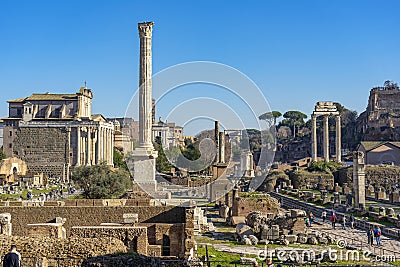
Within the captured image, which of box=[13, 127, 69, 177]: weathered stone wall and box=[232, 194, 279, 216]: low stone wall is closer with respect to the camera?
box=[232, 194, 279, 216]: low stone wall

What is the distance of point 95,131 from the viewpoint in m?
69.1

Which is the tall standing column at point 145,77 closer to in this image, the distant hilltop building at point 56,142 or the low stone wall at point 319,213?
the low stone wall at point 319,213

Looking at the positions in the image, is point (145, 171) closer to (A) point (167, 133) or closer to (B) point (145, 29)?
(B) point (145, 29)

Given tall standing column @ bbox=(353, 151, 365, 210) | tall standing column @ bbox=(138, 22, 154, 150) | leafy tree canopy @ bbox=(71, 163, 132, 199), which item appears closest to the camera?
tall standing column @ bbox=(353, 151, 365, 210)

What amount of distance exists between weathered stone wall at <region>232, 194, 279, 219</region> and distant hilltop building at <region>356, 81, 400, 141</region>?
62.2m

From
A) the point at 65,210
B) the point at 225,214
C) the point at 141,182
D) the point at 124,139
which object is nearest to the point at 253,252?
the point at 65,210

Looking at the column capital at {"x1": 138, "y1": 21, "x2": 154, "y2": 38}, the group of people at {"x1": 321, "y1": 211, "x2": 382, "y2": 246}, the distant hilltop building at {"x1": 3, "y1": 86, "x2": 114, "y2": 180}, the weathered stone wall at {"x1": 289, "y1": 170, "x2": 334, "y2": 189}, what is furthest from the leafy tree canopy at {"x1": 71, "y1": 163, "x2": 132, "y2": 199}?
the distant hilltop building at {"x1": 3, "y1": 86, "x2": 114, "y2": 180}

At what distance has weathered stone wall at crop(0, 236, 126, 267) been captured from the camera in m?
10.8

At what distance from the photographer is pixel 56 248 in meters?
11.0

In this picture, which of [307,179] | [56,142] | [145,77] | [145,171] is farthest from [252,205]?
[56,142]

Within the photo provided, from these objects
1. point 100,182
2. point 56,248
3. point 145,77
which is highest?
point 145,77

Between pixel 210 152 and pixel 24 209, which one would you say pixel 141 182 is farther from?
pixel 210 152

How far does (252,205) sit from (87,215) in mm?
9674

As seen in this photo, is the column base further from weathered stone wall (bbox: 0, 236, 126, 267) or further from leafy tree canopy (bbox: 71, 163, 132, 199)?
weathered stone wall (bbox: 0, 236, 126, 267)
